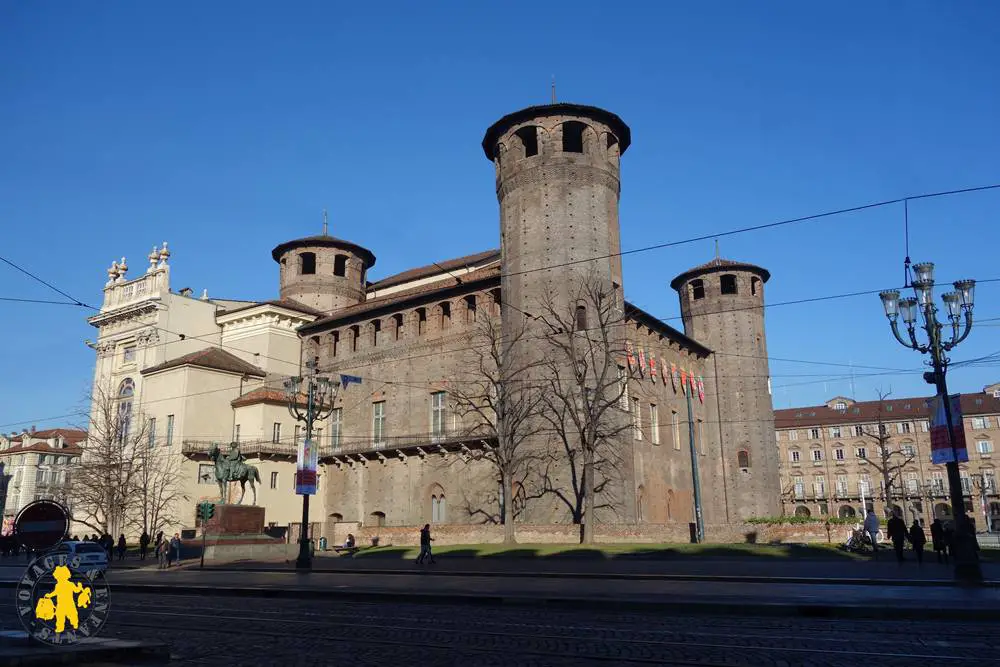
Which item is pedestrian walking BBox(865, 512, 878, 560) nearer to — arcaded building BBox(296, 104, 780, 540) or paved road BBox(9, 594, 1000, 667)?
arcaded building BBox(296, 104, 780, 540)

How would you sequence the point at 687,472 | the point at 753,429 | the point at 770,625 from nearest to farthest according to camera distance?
the point at 770,625 → the point at 687,472 → the point at 753,429

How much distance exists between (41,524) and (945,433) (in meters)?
16.2

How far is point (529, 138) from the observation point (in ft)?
124

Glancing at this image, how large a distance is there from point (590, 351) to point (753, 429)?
1928 cm

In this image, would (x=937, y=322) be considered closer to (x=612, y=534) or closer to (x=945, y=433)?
(x=945, y=433)

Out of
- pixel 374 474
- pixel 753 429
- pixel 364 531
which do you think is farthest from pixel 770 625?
pixel 753 429

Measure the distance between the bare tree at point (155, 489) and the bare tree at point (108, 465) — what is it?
375 mm

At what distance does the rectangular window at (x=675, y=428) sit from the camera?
143ft

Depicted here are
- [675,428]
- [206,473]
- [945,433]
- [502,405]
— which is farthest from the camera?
[675,428]

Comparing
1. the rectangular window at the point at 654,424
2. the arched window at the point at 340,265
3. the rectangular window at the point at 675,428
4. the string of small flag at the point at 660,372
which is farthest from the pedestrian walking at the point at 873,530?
the arched window at the point at 340,265

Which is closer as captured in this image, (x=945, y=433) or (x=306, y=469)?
(x=945, y=433)

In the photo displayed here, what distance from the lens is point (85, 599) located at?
711 centimetres

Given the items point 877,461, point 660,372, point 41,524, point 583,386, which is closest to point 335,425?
point 583,386

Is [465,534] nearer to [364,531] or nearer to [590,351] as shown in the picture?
[364,531]
